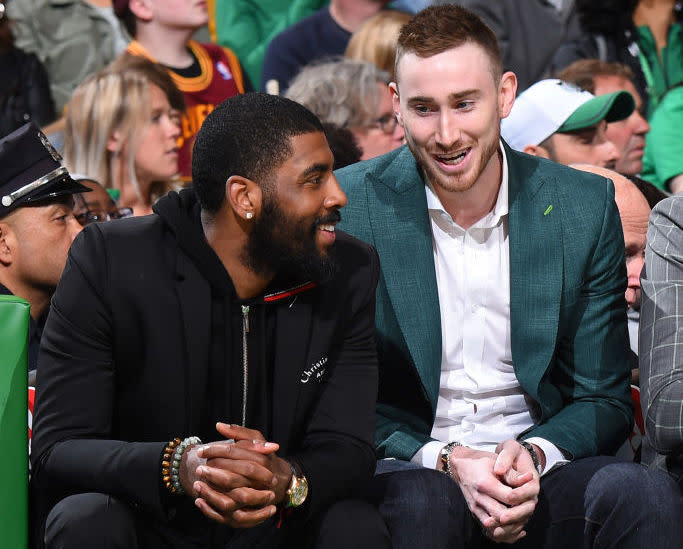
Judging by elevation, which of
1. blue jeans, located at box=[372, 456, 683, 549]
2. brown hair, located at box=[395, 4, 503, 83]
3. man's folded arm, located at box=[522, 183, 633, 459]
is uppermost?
brown hair, located at box=[395, 4, 503, 83]

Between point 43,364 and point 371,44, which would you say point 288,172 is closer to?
point 43,364

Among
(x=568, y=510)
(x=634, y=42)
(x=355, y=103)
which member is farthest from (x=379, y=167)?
(x=634, y=42)

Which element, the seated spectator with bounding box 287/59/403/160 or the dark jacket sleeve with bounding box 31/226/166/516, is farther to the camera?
the seated spectator with bounding box 287/59/403/160

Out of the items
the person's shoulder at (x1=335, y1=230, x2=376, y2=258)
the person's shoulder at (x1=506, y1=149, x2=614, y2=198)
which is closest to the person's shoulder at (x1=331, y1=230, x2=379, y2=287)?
the person's shoulder at (x1=335, y1=230, x2=376, y2=258)

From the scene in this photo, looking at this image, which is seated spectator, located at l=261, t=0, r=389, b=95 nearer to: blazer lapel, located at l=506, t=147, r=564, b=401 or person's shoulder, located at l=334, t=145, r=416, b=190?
person's shoulder, located at l=334, t=145, r=416, b=190

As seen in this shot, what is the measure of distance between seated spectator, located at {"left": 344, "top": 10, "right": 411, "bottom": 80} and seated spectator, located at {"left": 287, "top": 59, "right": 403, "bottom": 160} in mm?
524

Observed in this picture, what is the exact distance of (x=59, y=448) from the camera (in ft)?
7.66

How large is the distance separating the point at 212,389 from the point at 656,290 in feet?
3.41

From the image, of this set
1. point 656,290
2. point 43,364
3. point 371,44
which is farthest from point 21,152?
point 371,44

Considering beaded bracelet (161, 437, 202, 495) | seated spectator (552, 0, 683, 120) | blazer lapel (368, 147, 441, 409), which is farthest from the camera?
seated spectator (552, 0, 683, 120)

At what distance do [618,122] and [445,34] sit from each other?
214 centimetres

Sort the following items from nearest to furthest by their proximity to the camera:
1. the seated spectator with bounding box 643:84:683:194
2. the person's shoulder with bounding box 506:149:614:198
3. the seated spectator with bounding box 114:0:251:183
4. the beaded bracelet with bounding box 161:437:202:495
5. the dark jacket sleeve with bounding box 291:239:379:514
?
the beaded bracelet with bounding box 161:437:202:495 → the dark jacket sleeve with bounding box 291:239:379:514 → the person's shoulder with bounding box 506:149:614:198 → the seated spectator with bounding box 643:84:683:194 → the seated spectator with bounding box 114:0:251:183

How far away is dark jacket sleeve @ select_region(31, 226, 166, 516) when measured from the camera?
2305 millimetres

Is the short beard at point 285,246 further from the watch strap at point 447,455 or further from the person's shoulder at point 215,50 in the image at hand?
the person's shoulder at point 215,50
